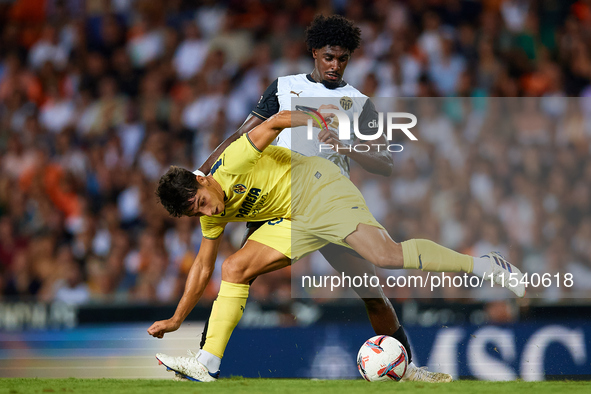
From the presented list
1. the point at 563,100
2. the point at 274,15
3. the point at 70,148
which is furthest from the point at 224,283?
the point at 274,15

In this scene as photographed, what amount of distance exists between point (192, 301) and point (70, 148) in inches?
189

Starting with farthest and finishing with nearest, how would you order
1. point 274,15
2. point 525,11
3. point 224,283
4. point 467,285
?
point 274,15 < point 525,11 < point 467,285 < point 224,283

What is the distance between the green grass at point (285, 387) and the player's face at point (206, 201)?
1077mm

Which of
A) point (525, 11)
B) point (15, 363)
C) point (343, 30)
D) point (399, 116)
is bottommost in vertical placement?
point (15, 363)

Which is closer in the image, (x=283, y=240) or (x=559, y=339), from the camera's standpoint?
(x=283, y=240)

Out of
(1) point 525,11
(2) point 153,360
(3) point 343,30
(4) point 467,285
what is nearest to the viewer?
(3) point 343,30

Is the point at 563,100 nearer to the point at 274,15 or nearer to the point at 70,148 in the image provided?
the point at 274,15

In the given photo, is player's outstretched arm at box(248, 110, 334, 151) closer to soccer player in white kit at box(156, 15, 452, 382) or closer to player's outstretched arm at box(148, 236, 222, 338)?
soccer player in white kit at box(156, 15, 452, 382)

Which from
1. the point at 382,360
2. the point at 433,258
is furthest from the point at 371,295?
the point at 433,258

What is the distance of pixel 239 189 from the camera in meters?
4.70

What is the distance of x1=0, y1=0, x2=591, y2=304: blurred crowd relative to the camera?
5.75 metres

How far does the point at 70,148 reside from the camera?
29.9 ft

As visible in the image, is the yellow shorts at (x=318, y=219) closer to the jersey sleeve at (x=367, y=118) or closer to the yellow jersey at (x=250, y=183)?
the yellow jersey at (x=250, y=183)

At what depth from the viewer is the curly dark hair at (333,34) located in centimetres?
523
